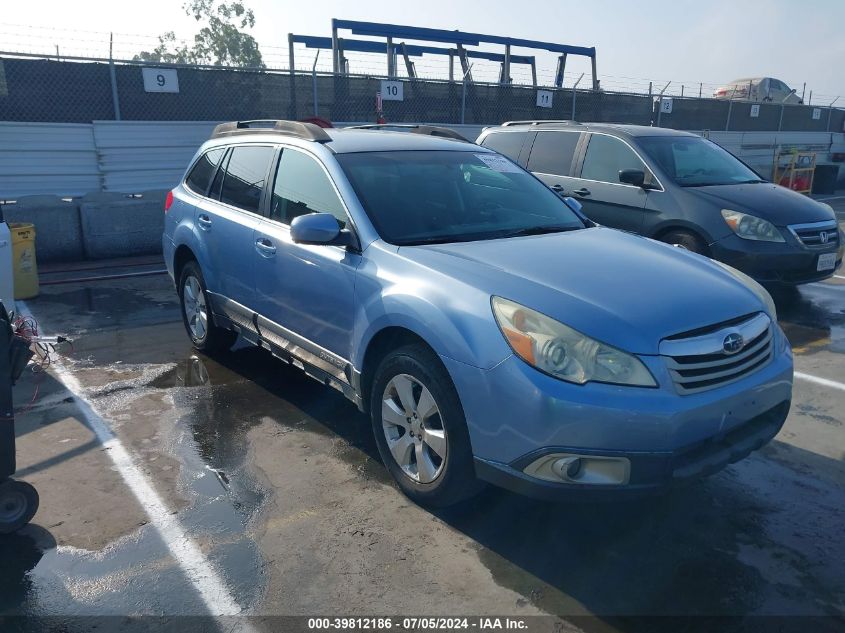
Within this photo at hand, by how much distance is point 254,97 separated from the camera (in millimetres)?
14508

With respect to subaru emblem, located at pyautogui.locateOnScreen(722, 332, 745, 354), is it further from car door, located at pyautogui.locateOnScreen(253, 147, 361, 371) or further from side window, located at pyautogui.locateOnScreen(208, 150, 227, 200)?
side window, located at pyautogui.locateOnScreen(208, 150, 227, 200)

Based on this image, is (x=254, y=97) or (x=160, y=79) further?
(x=254, y=97)

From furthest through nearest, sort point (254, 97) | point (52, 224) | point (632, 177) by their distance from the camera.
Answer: point (254, 97) < point (52, 224) < point (632, 177)

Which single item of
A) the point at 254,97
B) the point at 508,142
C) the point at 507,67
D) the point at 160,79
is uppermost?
the point at 507,67

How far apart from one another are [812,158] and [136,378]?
60.4ft

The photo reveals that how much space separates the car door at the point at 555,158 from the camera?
26.9 ft

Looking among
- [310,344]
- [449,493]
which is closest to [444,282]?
[449,493]

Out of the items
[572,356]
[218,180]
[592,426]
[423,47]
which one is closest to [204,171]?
[218,180]

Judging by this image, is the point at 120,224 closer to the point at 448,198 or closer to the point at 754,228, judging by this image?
the point at 448,198

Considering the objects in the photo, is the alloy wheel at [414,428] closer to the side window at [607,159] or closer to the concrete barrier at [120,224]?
the side window at [607,159]

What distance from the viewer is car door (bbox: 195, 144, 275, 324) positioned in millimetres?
4871

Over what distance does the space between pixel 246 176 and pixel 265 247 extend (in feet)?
2.63

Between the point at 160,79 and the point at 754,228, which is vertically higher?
the point at 160,79

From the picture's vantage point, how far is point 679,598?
2.93 m
